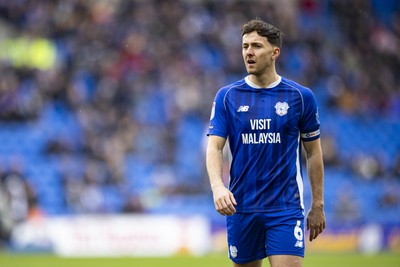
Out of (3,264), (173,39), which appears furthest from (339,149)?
(3,264)

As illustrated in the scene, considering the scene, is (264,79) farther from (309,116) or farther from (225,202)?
(225,202)

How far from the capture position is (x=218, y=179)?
6.92 m

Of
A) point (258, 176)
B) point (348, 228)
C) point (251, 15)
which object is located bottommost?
point (348, 228)

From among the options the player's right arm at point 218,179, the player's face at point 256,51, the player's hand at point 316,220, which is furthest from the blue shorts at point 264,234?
the player's face at point 256,51

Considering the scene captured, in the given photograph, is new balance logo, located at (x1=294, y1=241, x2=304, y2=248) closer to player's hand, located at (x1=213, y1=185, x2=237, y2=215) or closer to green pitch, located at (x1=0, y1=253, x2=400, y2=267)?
player's hand, located at (x1=213, y1=185, x2=237, y2=215)

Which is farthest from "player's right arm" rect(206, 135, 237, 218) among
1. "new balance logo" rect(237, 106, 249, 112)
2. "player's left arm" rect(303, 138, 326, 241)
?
"player's left arm" rect(303, 138, 326, 241)

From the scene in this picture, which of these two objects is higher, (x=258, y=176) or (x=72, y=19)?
(x=72, y=19)

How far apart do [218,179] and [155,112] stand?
54.6 feet

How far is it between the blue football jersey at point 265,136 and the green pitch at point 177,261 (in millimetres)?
7291

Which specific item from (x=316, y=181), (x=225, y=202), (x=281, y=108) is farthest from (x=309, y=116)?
(x=225, y=202)

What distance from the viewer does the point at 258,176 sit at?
287 inches

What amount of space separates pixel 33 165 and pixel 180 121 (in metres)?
4.04

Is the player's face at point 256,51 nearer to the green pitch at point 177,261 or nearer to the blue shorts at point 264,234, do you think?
the blue shorts at point 264,234

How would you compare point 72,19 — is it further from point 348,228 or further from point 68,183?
point 348,228
